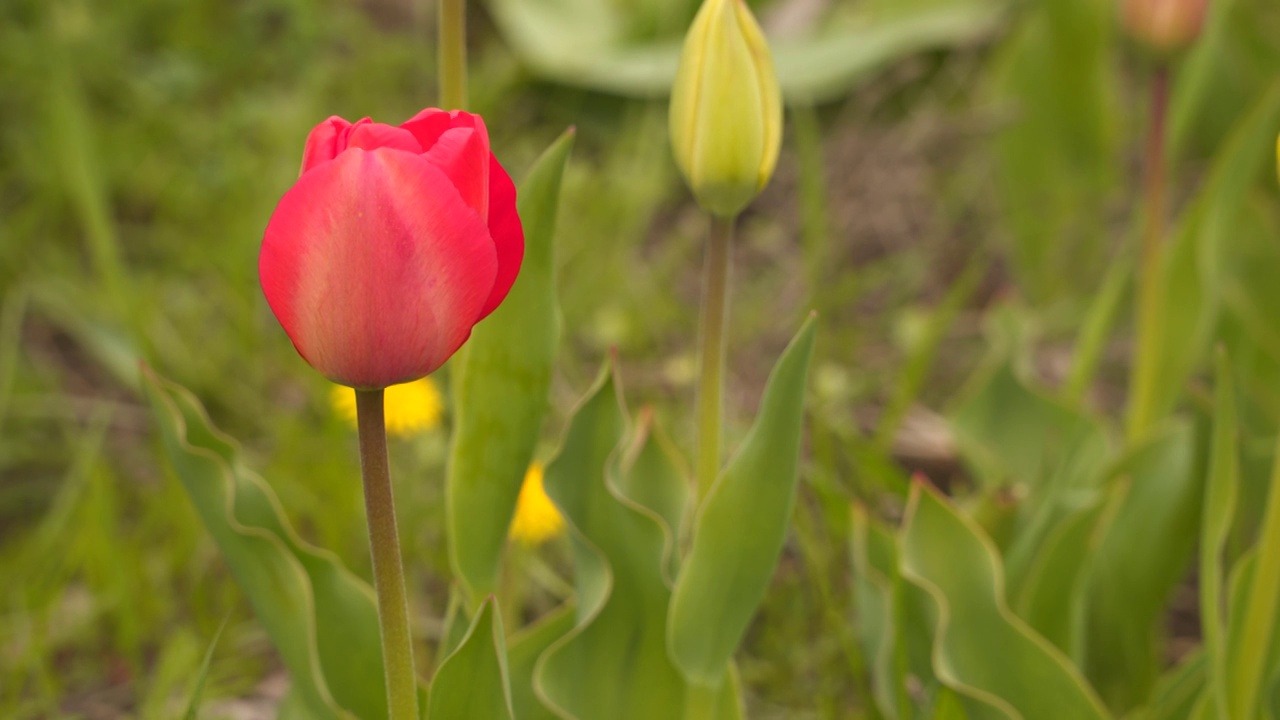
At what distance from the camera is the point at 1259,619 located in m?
0.87

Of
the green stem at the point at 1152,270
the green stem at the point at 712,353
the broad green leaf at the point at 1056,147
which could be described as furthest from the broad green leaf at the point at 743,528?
the broad green leaf at the point at 1056,147

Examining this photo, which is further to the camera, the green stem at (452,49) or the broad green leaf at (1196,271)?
the broad green leaf at (1196,271)

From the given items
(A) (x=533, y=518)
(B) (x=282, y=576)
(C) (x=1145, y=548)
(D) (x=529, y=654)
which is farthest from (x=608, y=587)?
(C) (x=1145, y=548)

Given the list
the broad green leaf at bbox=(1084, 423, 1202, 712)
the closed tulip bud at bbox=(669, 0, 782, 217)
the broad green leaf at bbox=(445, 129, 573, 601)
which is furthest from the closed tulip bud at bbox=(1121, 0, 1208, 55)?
the broad green leaf at bbox=(445, 129, 573, 601)

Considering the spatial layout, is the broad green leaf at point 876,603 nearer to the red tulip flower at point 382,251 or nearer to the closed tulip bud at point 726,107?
the closed tulip bud at point 726,107

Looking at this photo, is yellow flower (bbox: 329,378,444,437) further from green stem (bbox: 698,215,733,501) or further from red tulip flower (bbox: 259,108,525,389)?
red tulip flower (bbox: 259,108,525,389)

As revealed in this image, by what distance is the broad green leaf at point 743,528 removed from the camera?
773 mm

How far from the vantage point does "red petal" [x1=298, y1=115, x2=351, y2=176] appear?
1.94ft

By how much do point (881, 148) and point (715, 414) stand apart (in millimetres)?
1578

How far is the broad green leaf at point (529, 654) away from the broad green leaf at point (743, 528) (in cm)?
17

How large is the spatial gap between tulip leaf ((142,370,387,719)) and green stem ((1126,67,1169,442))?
2.81 ft

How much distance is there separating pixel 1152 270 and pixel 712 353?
2.15 feet

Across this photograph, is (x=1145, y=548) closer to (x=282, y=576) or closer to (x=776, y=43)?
(x=282, y=576)

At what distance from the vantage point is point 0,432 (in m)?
1.81
